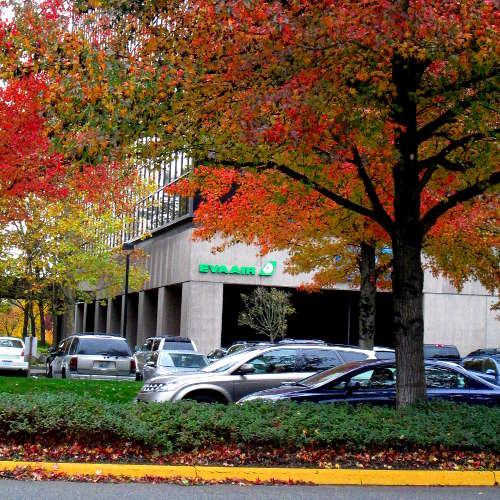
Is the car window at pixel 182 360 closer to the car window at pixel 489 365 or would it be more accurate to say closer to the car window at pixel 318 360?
the car window at pixel 318 360

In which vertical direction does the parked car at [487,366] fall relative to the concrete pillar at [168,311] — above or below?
below

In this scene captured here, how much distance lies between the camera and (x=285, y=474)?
32.2 ft

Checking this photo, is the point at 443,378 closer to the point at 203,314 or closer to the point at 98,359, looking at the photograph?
the point at 98,359

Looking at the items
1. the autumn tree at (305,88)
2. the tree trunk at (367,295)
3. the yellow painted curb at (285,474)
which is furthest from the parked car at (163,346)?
the yellow painted curb at (285,474)

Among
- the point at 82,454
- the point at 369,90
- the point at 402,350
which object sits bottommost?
the point at 82,454

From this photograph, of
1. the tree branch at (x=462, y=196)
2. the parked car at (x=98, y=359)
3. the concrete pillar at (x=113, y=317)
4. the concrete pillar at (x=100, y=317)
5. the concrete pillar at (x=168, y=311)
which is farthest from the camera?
the concrete pillar at (x=100, y=317)

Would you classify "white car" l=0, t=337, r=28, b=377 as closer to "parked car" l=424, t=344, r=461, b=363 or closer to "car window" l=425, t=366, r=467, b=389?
"parked car" l=424, t=344, r=461, b=363

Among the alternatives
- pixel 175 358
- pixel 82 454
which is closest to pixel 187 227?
pixel 175 358

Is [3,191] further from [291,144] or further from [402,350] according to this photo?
[402,350]

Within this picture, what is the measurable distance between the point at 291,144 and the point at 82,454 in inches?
202

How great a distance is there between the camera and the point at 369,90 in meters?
12.0

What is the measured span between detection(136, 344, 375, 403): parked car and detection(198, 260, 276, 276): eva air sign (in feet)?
95.6

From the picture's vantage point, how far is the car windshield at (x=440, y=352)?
34719mm

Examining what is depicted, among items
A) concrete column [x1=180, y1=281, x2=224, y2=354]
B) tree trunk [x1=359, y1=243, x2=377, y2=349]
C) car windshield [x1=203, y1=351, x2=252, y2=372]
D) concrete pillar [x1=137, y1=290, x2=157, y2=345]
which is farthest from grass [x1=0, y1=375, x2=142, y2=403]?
concrete pillar [x1=137, y1=290, x2=157, y2=345]
